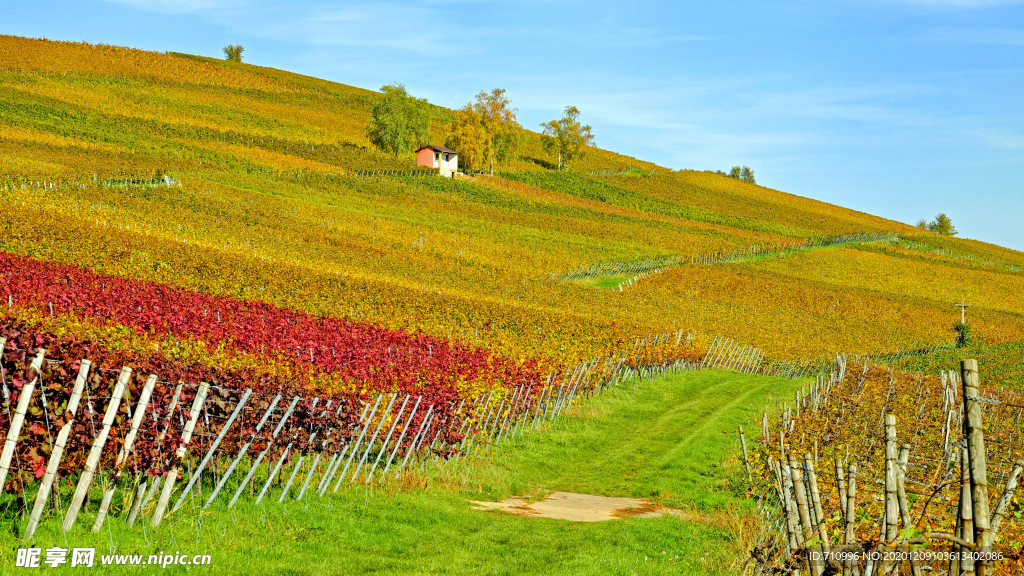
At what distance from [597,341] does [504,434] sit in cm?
1396

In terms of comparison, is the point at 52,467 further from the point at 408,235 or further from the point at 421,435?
the point at 408,235

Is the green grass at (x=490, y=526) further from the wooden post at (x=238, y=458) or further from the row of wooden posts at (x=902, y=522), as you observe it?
the row of wooden posts at (x=902, y=522)

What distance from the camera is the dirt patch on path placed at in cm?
1517

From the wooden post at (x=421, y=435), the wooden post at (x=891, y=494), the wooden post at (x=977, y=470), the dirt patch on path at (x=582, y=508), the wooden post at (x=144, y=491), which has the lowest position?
the dirt patch on path at (x=582, y=508)

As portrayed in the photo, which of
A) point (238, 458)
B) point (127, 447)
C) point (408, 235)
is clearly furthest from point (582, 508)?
point (408, 235)

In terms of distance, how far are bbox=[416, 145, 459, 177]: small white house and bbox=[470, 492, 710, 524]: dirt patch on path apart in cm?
8795

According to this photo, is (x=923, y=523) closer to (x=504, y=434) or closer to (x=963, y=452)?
(x=963, y=452)

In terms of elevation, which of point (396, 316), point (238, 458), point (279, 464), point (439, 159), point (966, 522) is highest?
point (439, 159)

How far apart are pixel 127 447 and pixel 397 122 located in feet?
351

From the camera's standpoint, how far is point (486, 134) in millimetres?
111062

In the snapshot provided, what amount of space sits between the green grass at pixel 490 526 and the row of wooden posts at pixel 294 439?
14.6 inches

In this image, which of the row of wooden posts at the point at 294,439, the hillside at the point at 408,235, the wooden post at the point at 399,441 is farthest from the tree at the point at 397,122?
the wooden post at the point at 399,441

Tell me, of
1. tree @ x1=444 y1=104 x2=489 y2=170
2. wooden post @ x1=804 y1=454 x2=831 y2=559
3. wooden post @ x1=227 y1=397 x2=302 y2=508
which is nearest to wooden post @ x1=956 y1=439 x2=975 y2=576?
wooden post @ x1=804 y1=454 x2=831 y2=559

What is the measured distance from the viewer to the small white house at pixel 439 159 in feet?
339
